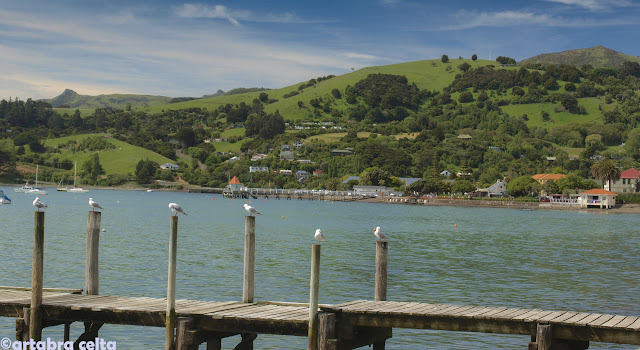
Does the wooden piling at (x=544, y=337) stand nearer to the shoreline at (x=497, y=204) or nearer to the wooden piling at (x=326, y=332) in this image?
the wooden piling at (x=326, y=332)

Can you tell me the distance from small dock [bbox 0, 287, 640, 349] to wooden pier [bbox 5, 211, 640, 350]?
0.02m

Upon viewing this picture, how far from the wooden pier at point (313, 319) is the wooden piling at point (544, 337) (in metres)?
0.02

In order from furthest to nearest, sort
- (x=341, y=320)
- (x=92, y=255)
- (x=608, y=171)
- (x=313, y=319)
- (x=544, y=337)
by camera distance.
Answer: (x=608, y=171) < (x=92, y=255) < (x=341, y=320) < (x=313, y=319) < (x=544, y=337)

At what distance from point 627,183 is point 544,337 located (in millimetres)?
160312

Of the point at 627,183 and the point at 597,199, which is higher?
the point at 627,183

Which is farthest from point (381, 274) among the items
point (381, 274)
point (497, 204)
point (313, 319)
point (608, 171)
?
point (608, 171)

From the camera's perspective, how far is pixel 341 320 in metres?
14.3

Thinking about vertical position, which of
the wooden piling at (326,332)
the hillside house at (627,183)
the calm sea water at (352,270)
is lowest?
the calm sea water at (352,270)

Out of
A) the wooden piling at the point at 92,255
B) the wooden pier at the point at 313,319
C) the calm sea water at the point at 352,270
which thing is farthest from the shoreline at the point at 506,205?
the wooden piling at the point at 92,255

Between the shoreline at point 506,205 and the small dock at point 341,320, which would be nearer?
the small dock at point 341,320

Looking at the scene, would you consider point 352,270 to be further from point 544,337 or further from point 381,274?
point 544,337

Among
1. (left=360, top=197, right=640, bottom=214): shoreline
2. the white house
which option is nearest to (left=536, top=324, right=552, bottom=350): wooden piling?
(left=360, top=197, right=640, bottom=214): shoreline

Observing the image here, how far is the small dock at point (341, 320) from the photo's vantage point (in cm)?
1352

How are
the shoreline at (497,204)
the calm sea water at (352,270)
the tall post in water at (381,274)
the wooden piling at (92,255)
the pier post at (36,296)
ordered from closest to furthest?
the pier post at (36,296) → the tall post in water at (381,274) → the wooden piling at (92,255) → the calm sea water at (352,270) → the shoreline at (497,204)
